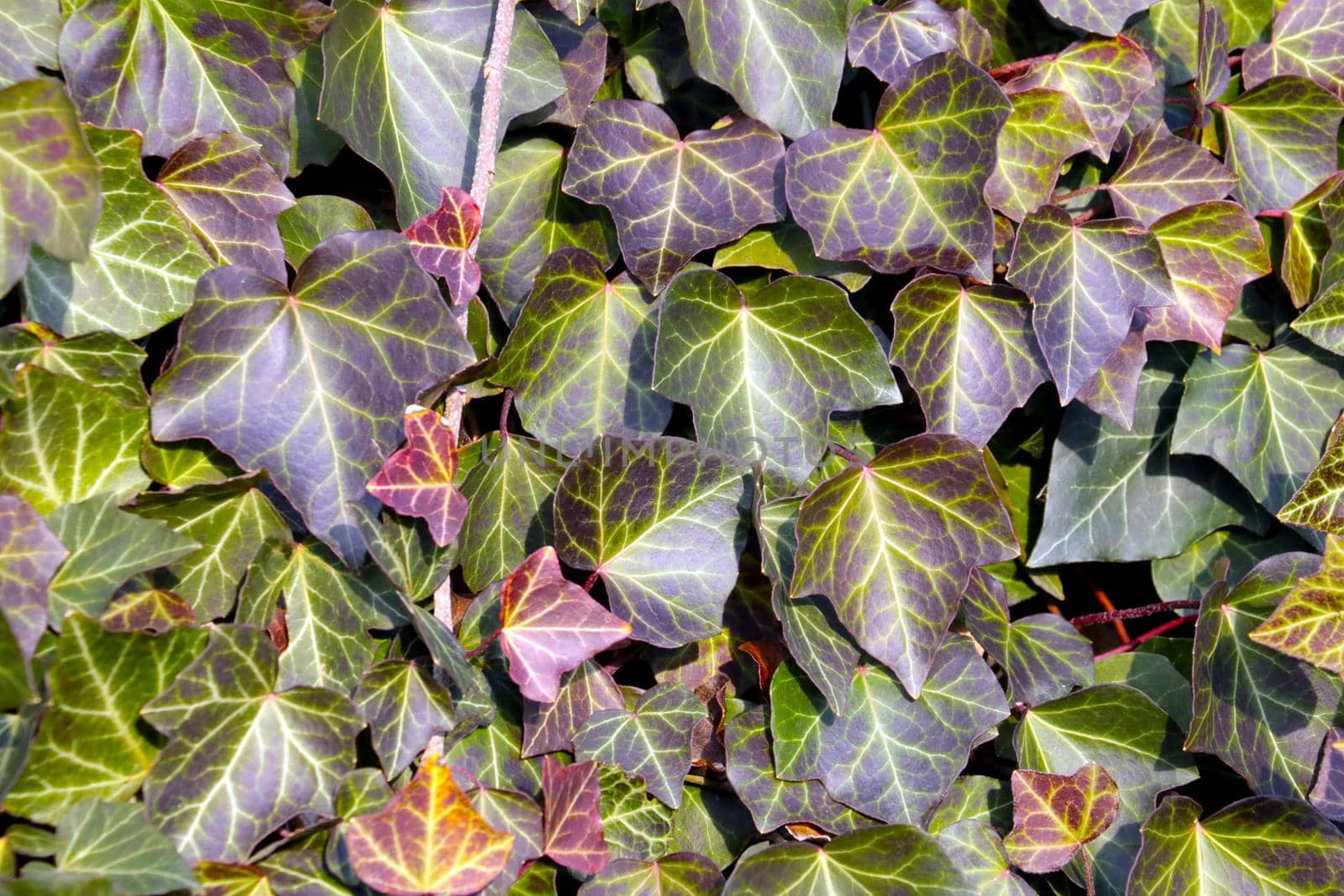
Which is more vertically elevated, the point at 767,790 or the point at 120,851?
the point at 120,851

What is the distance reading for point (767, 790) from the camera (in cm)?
112

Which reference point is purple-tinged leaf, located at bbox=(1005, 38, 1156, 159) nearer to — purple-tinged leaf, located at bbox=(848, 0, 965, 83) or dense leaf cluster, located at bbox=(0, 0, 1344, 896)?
dense leaf cluster, located at bbox=(0, 0, 1344, 896)

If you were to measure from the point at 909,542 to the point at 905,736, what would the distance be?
0.22m

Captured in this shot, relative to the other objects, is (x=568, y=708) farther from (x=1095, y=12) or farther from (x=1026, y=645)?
(x=1095, y=12)

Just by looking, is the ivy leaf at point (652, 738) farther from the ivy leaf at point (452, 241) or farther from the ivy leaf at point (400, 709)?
the ivy leaf at point (452, 241)

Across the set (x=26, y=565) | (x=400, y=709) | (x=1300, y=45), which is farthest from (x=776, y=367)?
(x=1300, y=45)

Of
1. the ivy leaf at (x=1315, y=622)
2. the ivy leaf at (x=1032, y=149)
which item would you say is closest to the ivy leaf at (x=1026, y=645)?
the ivy leaf at (x=1315, y=622)

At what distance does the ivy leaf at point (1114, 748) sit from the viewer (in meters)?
1.19

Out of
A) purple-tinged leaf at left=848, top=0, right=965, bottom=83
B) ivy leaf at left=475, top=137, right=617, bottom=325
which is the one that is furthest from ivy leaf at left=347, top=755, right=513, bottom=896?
purple-tinged leaf at left=848, top=0, right=965, bottom=83

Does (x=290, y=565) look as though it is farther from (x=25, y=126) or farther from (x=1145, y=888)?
(x=1145, y=888)

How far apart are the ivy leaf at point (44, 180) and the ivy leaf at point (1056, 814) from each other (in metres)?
1.04

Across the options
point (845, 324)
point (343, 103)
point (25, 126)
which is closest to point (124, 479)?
point (25, 126)

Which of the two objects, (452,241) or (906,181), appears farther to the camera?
(906,181)

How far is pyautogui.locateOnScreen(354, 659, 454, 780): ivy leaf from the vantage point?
3.25 feet
